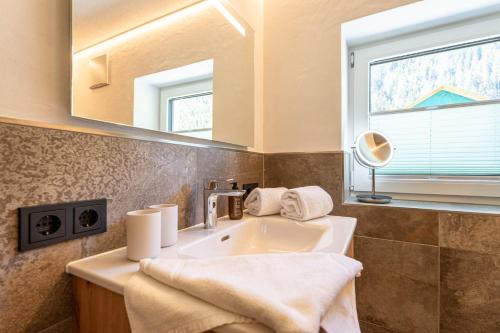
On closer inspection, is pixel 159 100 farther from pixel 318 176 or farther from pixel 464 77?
pixel 464 77

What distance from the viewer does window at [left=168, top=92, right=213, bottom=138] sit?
82 centimetres

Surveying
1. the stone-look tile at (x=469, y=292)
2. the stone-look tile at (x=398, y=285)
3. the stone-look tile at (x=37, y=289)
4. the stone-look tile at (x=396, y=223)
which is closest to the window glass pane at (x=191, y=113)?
the stone-look tile at (x=37, y=289)

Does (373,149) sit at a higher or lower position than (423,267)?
higher

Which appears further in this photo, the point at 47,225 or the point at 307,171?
the point at 307,171

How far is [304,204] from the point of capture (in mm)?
936

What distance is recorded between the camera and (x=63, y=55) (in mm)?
536

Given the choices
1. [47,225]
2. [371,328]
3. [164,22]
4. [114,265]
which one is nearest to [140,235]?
[114,265]

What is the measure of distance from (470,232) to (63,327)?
136 cm

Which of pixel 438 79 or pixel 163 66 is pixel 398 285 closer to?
pixel 438 79

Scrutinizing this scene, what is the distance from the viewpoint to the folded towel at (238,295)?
0.34m

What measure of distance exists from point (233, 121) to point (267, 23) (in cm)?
74

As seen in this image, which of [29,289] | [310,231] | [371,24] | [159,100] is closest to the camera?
[29,289]

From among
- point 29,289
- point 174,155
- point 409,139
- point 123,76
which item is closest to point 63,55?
point 123,76

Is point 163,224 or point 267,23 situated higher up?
point 267,23
